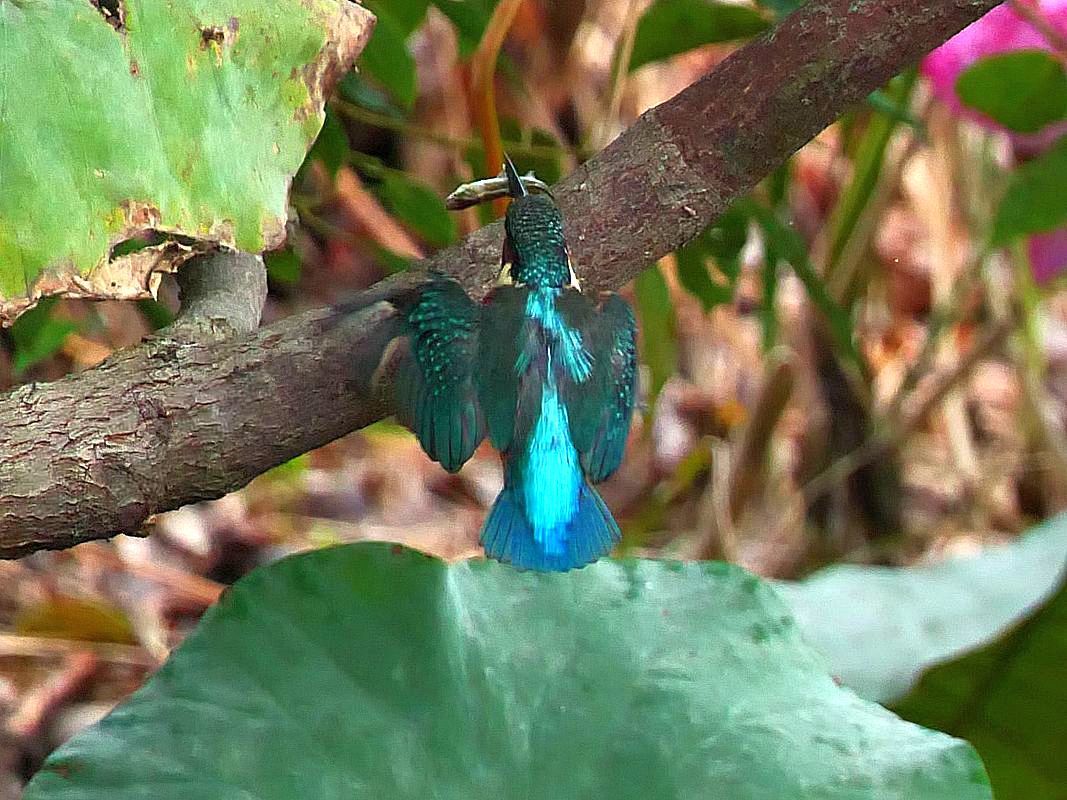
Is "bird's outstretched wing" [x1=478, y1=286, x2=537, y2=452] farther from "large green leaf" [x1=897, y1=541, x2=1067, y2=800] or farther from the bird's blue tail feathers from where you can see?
"large green leaf" [x1=897, y1=541, x2=1067, y2=800]

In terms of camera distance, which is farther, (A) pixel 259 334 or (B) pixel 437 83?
(B) pixel 437 83

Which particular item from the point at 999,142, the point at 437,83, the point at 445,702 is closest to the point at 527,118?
the point at 437,83

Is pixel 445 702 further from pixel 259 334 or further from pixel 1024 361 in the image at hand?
pixel 1024 361

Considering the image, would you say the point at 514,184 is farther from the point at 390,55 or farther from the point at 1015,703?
the point at 1015,703

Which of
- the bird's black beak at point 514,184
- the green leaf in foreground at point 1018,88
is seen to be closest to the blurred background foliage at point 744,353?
the green leaf in foreground at point 1018,88

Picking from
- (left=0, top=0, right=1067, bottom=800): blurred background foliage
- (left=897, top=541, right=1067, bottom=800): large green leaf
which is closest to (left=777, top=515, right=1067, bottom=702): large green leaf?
(left=0, top=0, right=1067, bottom=800): blurred background foliage

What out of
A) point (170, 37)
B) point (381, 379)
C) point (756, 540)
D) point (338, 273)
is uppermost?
point (170, 37)
